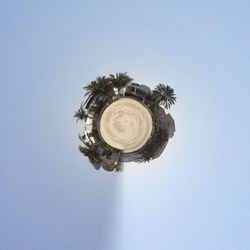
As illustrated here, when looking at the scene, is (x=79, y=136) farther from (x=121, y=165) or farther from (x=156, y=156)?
(x=156, y=156)

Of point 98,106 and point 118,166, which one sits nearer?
point 98,106

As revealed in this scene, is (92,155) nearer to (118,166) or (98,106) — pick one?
(118,166)

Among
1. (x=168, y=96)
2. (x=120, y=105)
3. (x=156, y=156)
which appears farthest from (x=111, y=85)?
(x=156, y=156)

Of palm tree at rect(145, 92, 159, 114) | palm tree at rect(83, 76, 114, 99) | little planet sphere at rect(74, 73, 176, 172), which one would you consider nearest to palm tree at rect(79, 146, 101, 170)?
little planet sphere at rect(74, 73, 176, 172)

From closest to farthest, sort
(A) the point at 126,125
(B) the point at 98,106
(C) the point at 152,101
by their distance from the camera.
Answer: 1. (A) the point at 126,125
2. (B) the point at 98,106
3. (C) the point at 152,101

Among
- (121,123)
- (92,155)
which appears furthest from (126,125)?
(92,155)

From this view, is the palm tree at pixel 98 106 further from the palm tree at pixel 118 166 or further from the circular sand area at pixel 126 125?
the palm tree at pixel 118 166
